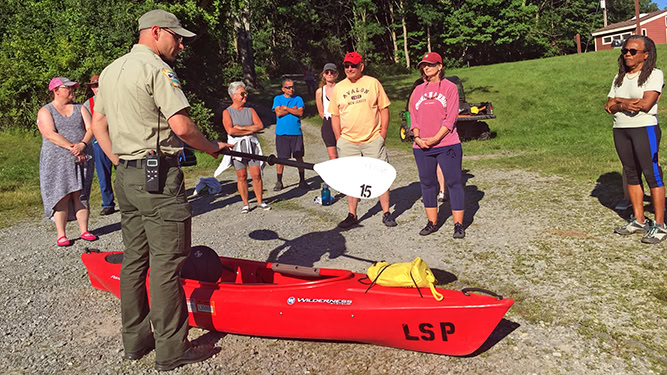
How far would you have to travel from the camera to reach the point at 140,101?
11.8 feet

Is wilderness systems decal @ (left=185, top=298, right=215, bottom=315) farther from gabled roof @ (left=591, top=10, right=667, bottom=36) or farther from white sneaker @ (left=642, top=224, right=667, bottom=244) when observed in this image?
gabled roof @ (left=591, top=10, right=667, bottom=36)

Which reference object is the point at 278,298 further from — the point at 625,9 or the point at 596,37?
the point at 625,9

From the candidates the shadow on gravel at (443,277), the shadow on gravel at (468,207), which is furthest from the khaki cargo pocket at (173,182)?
the shadow on gravel at (468,207)

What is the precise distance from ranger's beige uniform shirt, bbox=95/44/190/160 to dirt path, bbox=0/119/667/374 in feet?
5.58

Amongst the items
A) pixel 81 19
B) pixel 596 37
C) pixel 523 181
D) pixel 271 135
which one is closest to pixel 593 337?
pixel 523 181

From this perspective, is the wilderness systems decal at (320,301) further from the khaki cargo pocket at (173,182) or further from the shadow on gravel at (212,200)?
the shadow on gravel at (212,200)

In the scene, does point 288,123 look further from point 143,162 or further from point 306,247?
point 143,162

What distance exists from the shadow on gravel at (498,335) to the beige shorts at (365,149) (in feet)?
10.6

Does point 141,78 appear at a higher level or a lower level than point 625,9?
lower

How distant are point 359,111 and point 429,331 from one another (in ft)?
12.6

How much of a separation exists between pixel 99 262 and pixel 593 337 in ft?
15.1

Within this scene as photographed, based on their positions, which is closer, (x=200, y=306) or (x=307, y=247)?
(x=200, y=306)

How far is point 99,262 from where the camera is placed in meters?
5.28

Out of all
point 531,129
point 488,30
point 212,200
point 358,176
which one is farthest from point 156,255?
point 488,30
